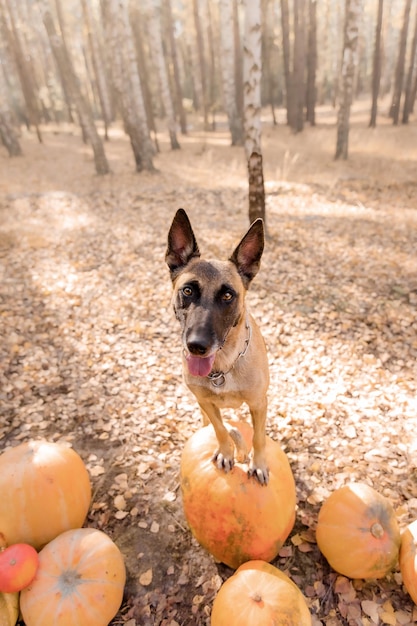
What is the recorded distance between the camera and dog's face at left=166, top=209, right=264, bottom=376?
9.34 ft

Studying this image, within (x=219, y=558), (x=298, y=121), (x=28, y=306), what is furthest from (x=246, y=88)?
(x=298, y=121)

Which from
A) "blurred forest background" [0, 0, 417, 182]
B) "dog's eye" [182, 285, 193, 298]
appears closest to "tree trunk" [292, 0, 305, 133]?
"blurred forest background" [0, 0, 417, 182]

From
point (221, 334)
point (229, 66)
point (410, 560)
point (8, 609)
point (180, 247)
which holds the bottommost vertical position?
point (410, 560)

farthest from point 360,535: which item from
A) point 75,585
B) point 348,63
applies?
point 348,63

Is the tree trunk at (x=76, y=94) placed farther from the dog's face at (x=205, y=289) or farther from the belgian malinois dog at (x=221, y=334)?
the belgian malinois dog at (x=221, y=334)

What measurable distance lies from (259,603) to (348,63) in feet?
64.1

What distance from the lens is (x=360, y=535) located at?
3248 mm

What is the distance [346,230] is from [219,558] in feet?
30.2

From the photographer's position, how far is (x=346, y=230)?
34.6ft

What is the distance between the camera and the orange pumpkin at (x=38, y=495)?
3.37m

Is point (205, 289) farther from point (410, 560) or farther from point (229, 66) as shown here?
point (229, 66)

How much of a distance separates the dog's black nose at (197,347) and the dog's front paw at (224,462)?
1403mm

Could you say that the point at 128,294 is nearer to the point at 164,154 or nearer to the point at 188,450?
the point at 188,450

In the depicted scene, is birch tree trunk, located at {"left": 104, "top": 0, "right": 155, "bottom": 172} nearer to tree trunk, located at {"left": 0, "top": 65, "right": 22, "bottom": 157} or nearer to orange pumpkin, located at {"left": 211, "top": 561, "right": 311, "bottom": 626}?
tree trunk, located at {"left": 0, "top": 65, "right": 22, "bottom": 157}
